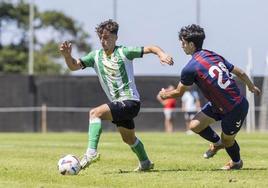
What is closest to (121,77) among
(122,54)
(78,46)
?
(122,54)

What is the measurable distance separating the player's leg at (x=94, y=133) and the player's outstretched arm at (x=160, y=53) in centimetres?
97

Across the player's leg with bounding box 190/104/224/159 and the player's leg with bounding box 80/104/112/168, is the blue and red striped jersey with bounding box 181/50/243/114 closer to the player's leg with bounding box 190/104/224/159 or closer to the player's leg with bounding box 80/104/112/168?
the player's leg with bounding box 190/104/224/159

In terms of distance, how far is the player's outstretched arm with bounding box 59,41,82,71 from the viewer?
11.1m

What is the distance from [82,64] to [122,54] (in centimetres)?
68

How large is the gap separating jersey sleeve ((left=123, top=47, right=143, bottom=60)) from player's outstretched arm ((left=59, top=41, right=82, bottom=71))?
768 mm

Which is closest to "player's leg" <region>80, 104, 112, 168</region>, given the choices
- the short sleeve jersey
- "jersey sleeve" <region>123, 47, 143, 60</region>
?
"jersey sleeve" <region>123, 47, 143, 60</region>

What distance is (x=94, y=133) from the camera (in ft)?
35.1

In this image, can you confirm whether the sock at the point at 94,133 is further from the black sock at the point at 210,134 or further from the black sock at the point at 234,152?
the black sock at the point at 234,152

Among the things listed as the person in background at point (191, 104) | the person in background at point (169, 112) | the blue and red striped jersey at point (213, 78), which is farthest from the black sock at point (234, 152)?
the person in background at point (169, 112)

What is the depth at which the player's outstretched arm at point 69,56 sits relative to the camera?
11055mm

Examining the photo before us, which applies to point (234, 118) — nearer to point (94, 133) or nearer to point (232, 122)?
point (232, 122)

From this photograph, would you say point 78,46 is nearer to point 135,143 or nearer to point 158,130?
point 158,130

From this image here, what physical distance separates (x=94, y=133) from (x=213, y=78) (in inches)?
71.5

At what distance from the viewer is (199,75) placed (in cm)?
1092
